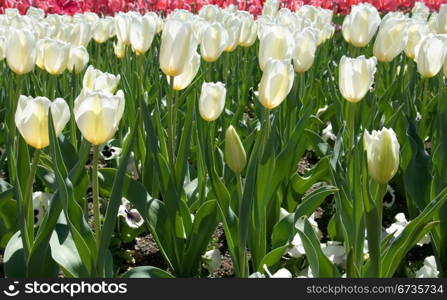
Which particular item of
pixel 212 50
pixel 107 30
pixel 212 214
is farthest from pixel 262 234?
pixel 107 30

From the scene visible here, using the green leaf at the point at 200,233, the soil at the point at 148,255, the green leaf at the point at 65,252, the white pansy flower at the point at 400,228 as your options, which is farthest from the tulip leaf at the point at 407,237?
the green leaf at the point at 65,252

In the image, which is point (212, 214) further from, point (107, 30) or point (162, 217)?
point (107, 30)

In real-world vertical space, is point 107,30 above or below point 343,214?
above

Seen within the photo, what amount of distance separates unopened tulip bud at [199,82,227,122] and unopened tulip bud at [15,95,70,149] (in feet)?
1.80

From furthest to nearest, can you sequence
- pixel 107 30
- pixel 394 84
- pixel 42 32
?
pixel 107 30 < pixel 394 84 < pixel 42 32

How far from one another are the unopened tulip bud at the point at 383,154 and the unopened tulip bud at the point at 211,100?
24.8 inches

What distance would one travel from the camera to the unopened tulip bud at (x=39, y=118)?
148cm

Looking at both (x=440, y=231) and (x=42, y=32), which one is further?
(x=42, y=32)

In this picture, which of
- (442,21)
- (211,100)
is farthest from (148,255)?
(442,21)

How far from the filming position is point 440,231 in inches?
78.4

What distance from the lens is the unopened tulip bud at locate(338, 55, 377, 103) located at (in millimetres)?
1962

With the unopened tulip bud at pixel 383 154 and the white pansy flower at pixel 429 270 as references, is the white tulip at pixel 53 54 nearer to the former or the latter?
the unopened tulip bud at pixel 383 154

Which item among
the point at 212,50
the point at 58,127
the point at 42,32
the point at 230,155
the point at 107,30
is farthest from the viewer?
the point at 107,30

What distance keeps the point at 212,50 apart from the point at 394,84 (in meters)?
1.05
